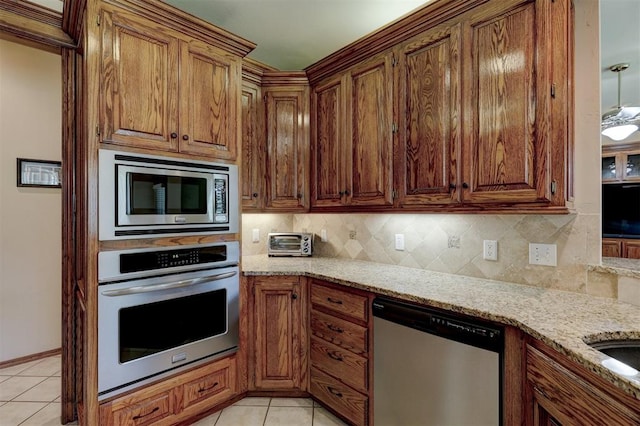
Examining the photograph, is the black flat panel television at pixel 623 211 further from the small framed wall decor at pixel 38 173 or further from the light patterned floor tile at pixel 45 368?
the small framed wall decor at pixel 38 173

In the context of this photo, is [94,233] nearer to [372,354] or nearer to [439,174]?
[372,354]

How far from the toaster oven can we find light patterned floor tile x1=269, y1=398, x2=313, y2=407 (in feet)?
3.70

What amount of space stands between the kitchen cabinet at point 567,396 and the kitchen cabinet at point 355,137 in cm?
117

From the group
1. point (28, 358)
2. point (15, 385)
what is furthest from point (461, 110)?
point (28, 358)

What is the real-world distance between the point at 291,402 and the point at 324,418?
0.29m

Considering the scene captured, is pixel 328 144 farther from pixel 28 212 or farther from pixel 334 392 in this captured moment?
pixel 28 212

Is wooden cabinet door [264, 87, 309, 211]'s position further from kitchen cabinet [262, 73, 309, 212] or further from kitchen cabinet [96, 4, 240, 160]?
kitchen cabinet [96, 4, 240, 160]

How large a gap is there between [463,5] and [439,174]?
36.0 inches

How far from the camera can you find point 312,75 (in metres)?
2.61

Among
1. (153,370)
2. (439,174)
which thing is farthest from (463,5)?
(153,370)

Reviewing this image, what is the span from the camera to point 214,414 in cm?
214

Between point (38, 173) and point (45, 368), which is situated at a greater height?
point (38, 173)

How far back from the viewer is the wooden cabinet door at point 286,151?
2.70 m

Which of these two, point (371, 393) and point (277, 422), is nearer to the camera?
point (371, 393)
